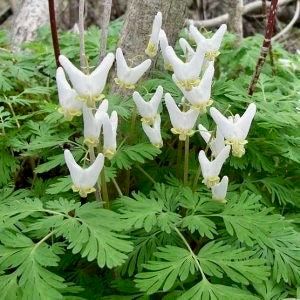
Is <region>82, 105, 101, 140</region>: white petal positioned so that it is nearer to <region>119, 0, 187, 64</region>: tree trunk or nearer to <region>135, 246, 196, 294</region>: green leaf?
<region>135, 246, 196, 294</region>: green leaf

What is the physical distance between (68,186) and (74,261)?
32 centimetres

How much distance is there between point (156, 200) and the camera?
7.26 feet

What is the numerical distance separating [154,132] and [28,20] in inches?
123

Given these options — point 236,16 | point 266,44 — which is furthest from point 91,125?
point 236,16

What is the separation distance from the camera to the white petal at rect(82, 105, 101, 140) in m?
1.96

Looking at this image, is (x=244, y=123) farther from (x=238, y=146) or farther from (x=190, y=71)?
(x=190, y=71)

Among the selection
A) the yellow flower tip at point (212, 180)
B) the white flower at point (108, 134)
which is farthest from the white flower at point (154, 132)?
the yellow flower tip at point (212, 180)

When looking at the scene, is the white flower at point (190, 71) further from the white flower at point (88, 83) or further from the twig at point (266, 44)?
the twig at point (266, 44)

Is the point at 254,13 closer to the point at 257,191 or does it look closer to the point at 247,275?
the point at 257,191

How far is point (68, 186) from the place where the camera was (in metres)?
2.11

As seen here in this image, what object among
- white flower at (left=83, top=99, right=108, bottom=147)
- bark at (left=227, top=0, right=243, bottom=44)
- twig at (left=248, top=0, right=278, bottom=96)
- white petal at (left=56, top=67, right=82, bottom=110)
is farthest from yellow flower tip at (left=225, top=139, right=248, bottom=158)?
bark at (left=227, top=0, right=243, bottom=44)

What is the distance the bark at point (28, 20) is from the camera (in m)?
4.83

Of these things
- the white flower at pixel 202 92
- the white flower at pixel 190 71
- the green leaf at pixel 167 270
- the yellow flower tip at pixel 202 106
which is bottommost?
the green leaf at pixel 167 270

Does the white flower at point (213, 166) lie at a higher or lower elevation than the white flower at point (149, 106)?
lower
